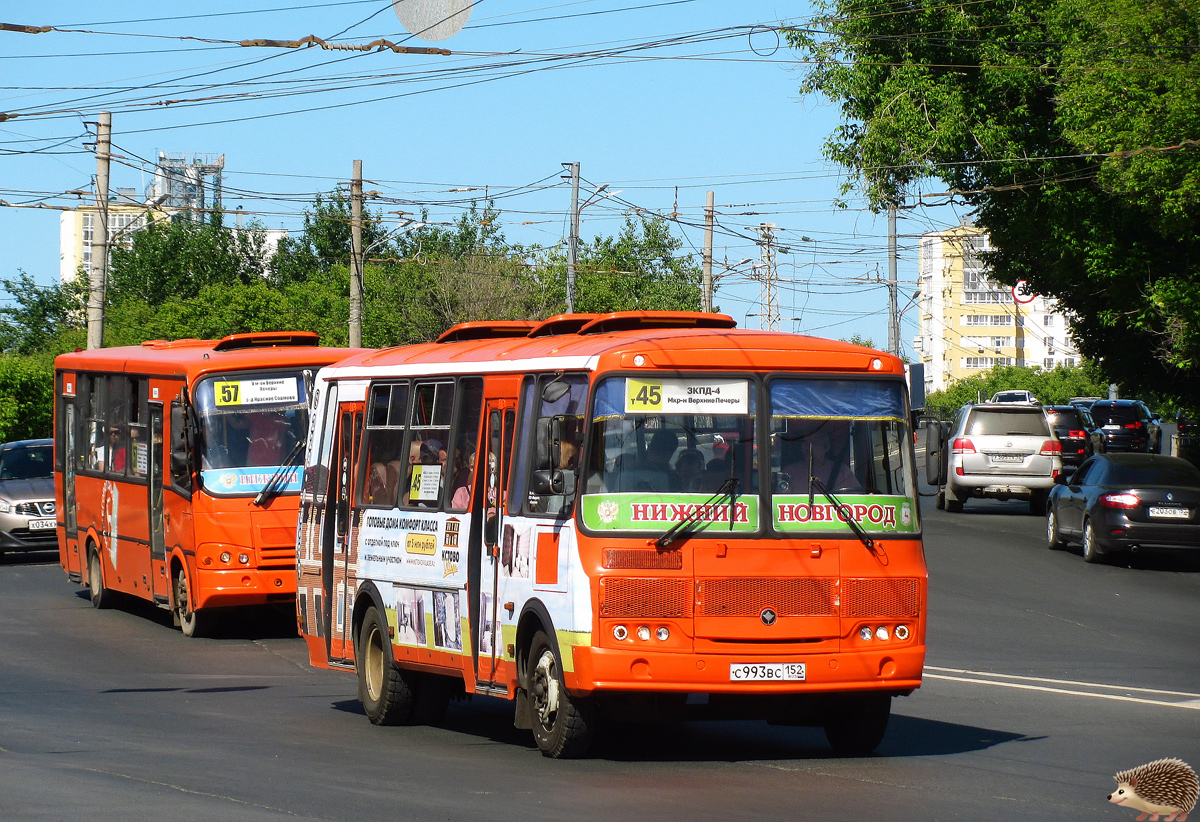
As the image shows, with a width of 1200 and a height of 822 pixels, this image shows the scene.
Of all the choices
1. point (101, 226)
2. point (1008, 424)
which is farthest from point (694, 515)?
point (101, 226)

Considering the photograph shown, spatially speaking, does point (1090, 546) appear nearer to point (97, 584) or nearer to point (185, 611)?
point (185, 611)

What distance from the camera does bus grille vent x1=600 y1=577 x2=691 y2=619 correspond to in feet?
30.5

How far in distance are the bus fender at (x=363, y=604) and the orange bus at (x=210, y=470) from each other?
15.6 feet

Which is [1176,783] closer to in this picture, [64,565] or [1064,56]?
[64,565]

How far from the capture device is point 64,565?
22047 millimetres

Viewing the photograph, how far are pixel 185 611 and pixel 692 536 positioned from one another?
376 inches

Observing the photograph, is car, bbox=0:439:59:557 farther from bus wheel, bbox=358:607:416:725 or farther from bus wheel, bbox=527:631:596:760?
bus wheel, bbox=527:631:596:760

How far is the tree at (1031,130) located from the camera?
25.3 m

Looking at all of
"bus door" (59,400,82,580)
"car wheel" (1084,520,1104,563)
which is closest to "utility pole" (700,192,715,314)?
"car wheel" (1084,520,1104,563)

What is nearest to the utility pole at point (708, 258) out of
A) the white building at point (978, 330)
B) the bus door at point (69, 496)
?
the bus door at point (69, 496)

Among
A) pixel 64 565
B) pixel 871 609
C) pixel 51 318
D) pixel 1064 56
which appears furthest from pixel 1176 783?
pixel 51 318

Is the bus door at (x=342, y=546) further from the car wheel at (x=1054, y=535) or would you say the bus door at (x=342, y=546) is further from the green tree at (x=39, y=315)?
the green tree at (x=39, y=315)

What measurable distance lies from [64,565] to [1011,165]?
690 inches

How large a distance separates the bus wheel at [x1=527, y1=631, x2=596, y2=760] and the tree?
1718 centimetres
